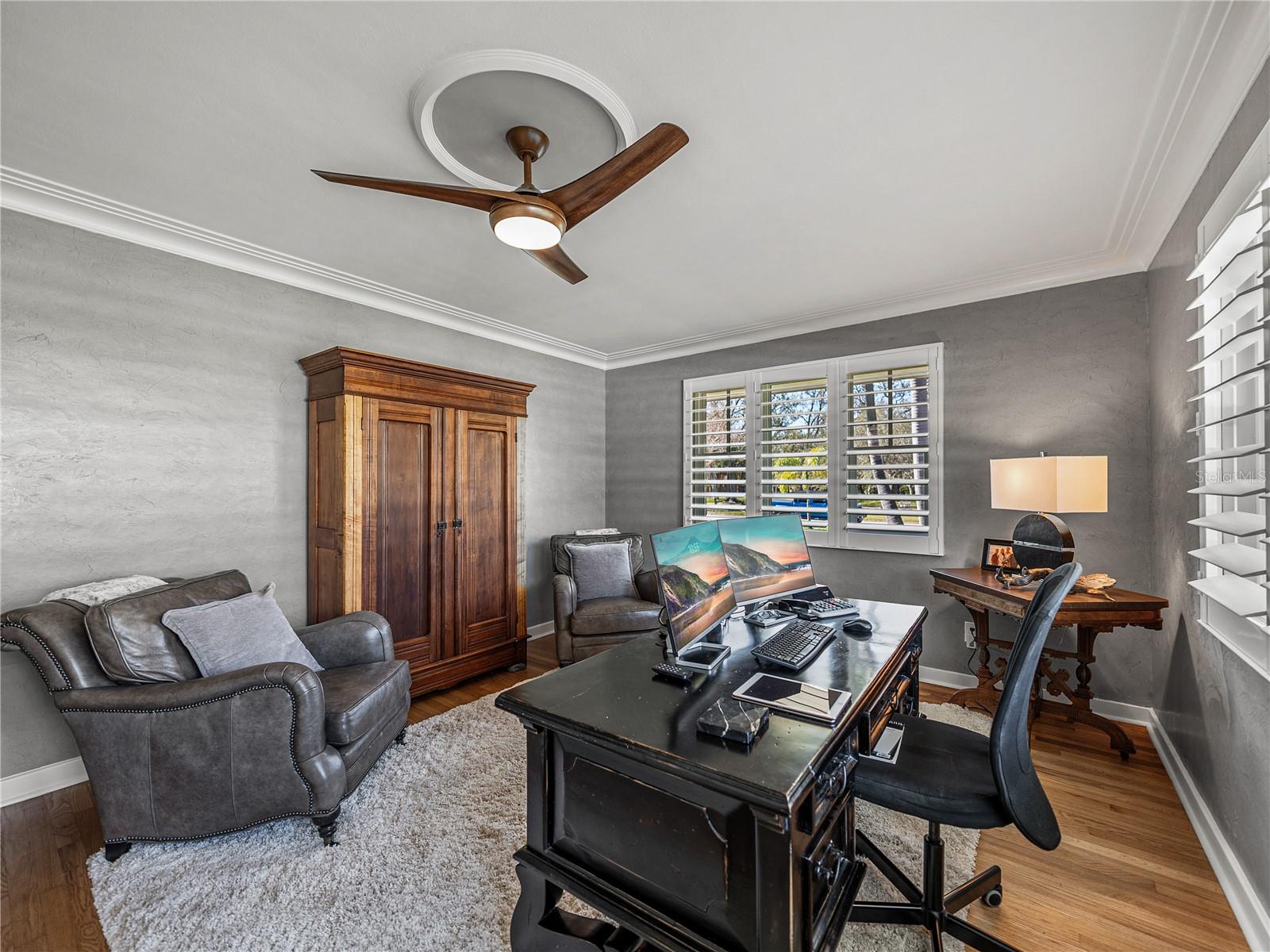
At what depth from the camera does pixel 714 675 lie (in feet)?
5.12

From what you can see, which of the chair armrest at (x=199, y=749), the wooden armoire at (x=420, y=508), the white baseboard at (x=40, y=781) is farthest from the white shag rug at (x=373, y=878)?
the wooden armoire at (x=420, y=508)

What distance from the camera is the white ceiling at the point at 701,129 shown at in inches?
58.8

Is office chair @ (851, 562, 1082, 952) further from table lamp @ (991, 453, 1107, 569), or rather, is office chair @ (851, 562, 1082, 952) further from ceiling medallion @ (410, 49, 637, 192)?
ceiling medallion @ (410, 49, 637, 192)

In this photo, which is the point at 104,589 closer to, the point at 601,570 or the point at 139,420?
the point at 139,420

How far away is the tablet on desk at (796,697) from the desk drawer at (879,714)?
0.52 feet

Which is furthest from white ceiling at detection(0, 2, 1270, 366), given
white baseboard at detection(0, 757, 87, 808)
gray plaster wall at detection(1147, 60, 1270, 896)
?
white baseboard at detection(0, 757, 87, 808)

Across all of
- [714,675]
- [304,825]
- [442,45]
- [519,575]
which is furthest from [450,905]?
[442,45]

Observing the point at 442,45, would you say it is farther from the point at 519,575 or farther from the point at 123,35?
the point at 519,575

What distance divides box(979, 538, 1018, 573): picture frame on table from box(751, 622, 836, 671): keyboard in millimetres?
1916

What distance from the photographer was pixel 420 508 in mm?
3352

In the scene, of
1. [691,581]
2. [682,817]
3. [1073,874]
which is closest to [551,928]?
[682,817]

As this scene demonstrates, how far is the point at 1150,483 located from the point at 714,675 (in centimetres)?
296

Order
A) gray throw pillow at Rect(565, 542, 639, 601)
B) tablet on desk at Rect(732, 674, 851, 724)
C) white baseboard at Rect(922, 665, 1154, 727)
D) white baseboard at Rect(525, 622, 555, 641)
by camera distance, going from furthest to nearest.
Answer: white baseboard at Rect(525, 622, 555, 641), gray throw pillow at Rect(565, 542, 639, 601), white baseboard at Rect(922, 665, 1154, 727), tablet on desk at Rect(732, 674, 851, 724)

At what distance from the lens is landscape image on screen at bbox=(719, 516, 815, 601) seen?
2213 millimetres
